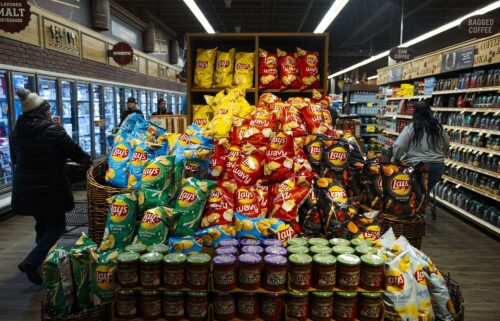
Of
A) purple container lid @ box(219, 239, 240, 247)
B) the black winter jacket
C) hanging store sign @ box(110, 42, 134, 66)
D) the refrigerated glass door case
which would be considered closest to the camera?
purple container lid @ box(219, 239, 240, 247)

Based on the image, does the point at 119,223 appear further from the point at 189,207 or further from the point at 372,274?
the point at 372,274

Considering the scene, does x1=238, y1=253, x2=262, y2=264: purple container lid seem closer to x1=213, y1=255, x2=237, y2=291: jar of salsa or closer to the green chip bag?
x1=213, y1=255, x2=237, y2=291: jar of salsa

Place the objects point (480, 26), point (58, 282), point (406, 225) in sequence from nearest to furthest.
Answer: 1. point (58, 282)
2. point (406, 225)
3. point (480, 26)

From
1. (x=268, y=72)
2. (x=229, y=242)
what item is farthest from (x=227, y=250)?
(x=268, y=72)

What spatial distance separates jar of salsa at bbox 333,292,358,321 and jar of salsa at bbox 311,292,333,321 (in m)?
0.04

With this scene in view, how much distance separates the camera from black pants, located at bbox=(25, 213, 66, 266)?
371 cm

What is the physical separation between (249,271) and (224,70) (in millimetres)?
2431

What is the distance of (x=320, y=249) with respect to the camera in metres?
1.87

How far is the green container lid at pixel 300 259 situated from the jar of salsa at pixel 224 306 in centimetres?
32

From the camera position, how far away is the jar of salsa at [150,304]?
1.74m

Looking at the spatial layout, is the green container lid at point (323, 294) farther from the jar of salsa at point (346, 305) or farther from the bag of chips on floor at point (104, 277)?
A: the bag of chips on floor at point (104, 277)

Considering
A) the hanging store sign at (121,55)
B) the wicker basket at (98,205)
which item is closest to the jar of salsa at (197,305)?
the wicker basket at (98,205)

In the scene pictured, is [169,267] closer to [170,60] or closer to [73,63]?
[73,63]

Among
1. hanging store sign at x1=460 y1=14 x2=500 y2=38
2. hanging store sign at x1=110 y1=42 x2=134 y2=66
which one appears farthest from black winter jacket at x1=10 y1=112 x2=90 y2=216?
hanging store sign at x1=110 y1=42 x2=134 y2=66
